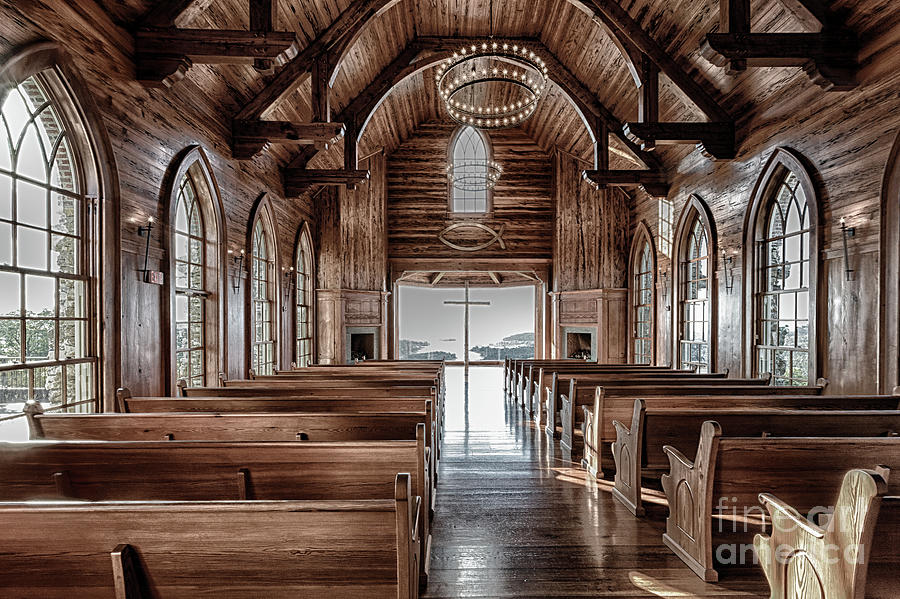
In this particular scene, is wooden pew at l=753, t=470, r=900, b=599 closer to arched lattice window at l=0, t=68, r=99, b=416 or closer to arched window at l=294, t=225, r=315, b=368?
arched lattice window at l=0, t=68, r=99, b=416

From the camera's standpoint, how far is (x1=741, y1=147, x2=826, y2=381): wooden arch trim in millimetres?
5383

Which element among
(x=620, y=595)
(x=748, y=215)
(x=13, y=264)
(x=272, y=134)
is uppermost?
(x=272, y=134)

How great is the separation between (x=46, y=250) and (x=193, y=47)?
7.41ft

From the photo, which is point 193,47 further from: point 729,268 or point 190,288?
point 729,268

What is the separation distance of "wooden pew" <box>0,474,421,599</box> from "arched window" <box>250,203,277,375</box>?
6.01 m

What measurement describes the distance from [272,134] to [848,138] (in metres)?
6.39

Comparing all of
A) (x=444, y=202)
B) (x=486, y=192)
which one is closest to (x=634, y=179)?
(x=486, y=192)

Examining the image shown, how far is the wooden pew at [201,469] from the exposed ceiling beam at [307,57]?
5.35 m

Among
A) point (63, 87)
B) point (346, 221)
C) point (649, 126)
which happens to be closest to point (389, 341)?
point (346, 221)

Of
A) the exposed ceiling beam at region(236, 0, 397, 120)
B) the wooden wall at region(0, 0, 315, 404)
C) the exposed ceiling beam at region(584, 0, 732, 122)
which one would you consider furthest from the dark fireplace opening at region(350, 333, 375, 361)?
the exposed ceiling beam at region(584, 0, 732, 122)

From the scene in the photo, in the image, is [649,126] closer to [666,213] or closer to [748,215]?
[748,215]

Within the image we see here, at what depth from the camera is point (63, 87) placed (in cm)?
382

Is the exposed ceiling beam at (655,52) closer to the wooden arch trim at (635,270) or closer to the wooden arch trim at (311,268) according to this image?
the wooden arch trim at (635,270)

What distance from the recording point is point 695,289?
8.45 metres
